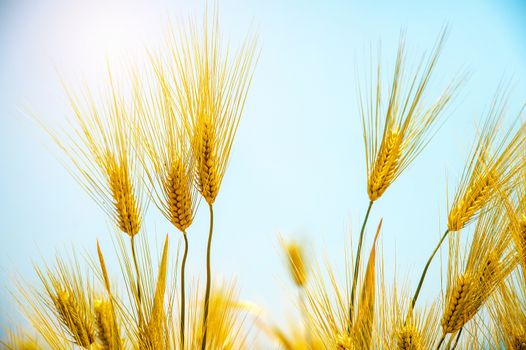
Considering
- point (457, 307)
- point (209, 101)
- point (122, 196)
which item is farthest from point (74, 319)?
point (457, 307)

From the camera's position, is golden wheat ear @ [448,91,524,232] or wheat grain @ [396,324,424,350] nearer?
wheat grain @ [396,324,424,350]

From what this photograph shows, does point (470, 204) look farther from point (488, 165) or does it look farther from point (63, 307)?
point (63, 307)

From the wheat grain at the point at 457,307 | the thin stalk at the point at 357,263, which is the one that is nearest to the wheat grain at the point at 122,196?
the thin stalk at the point at 357,263

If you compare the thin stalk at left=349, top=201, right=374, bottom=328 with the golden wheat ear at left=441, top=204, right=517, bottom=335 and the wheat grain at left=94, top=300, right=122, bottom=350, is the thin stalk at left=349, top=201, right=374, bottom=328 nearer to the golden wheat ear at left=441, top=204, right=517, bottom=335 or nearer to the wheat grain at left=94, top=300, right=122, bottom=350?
the golden wheat ear at left=441, top=204, right=517, bottom=335

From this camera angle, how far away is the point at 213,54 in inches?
22.8

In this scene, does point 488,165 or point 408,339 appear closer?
point 408,339

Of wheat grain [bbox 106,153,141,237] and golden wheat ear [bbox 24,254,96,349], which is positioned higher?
wheat grain [bbox 106,153,141,237]

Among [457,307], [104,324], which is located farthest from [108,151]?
[457,307]

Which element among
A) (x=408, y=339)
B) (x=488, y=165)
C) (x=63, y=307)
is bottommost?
(x=408, y=339)

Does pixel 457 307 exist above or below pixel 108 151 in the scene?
below

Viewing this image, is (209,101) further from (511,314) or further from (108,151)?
(511,314)

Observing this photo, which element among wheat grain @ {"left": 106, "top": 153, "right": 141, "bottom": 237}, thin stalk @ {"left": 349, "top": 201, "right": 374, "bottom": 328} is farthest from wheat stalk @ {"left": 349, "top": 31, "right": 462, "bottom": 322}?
wheat grain @ {"left": 106, "top": 153, "right": 141, "bottom": 237}

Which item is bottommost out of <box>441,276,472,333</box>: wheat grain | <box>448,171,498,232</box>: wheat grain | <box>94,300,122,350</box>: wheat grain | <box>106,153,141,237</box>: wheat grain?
<box>441,276,472,333</box>: wheat grain

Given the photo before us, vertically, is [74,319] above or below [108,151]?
below
